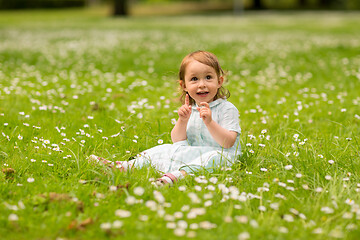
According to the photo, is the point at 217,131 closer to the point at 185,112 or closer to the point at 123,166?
the point at 185,112

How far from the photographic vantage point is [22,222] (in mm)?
2492

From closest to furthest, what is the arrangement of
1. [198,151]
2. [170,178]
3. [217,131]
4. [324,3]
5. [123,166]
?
1. [170,178]
2. [123,166]
3. [217,131]
4. [198,151]
5. [324,3]

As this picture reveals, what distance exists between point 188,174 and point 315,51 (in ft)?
31.8

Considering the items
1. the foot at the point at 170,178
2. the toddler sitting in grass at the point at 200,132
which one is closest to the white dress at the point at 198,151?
the toddler sitting in grass at the point at 200,132

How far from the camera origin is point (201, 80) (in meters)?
3.71

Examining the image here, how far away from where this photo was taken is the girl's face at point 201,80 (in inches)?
145

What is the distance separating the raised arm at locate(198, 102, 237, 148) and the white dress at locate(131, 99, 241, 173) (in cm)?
7

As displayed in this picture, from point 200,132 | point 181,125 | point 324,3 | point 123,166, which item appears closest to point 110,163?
A: point 123,166

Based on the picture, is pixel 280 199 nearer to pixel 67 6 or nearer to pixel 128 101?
pixel 128 101

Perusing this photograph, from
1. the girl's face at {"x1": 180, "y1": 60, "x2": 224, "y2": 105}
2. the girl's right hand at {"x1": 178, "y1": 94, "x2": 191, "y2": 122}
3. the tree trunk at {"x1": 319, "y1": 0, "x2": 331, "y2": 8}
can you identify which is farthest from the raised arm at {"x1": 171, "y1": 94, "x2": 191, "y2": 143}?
the tree trunk at {"x1": 319, "y1": 0, "x2": 331, "y2": 8}

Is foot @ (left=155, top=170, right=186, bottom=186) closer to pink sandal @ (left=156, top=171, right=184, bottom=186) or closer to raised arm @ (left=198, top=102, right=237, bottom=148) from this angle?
pink sandal @ (left=156, top=171, right=184, bottom=186)

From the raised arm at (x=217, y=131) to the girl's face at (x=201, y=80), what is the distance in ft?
0.63

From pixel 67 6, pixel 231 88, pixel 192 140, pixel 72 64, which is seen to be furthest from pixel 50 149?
pixel 67 6

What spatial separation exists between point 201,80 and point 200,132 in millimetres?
503
